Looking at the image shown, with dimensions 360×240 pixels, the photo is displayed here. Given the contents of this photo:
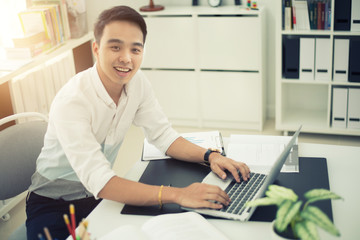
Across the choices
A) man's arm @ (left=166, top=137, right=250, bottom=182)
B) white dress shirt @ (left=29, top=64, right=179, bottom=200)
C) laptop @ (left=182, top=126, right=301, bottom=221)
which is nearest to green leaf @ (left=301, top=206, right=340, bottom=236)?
laptop @ (left=182, top=126, right=301, bottom=221)

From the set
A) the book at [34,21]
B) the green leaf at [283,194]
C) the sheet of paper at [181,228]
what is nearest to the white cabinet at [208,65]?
the book at [34,21]

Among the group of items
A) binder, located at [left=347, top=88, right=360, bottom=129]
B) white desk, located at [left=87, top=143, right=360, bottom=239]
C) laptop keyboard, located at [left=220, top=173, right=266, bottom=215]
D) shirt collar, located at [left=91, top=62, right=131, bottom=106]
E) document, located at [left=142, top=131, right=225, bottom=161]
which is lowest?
→ binder, located at [left=347, top=88, right=360, bottom=129]

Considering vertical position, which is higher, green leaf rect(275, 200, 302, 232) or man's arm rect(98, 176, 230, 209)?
green leaf rect(275, 200, 302, 232)

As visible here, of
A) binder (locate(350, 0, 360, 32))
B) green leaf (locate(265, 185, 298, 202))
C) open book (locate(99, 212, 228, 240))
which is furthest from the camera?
binder (locate(350, 0, 360, 32))

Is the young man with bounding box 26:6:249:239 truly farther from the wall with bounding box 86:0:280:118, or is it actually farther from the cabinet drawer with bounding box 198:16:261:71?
the wall with bounding box 86:0:280:118

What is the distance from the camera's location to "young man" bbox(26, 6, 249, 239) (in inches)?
57.4

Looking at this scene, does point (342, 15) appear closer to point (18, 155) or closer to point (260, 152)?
point (260, 152)

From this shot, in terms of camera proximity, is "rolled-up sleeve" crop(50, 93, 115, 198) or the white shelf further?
the white shelf

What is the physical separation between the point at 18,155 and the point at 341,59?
2.38m

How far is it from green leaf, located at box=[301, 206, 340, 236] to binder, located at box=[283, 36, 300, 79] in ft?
8.38

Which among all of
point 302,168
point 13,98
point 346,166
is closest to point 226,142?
point 302,168

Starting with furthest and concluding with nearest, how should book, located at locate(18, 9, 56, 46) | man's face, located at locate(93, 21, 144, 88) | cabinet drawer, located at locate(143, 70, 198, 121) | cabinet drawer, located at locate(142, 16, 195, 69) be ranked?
cabinet drawer, located at locate(143, 70, 198, 121) < cabinet drawer, located at locate(142, 16, 195, 69) < book, located at locate(18, 9, 56, 46) < man's face, located at locate(93, 21, 144, 88)

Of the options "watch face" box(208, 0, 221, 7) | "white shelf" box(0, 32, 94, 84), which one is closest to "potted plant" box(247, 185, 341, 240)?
"white shelf" box(0, 32, 94, 84)

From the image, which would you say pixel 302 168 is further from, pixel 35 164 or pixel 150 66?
pixel 150 66
